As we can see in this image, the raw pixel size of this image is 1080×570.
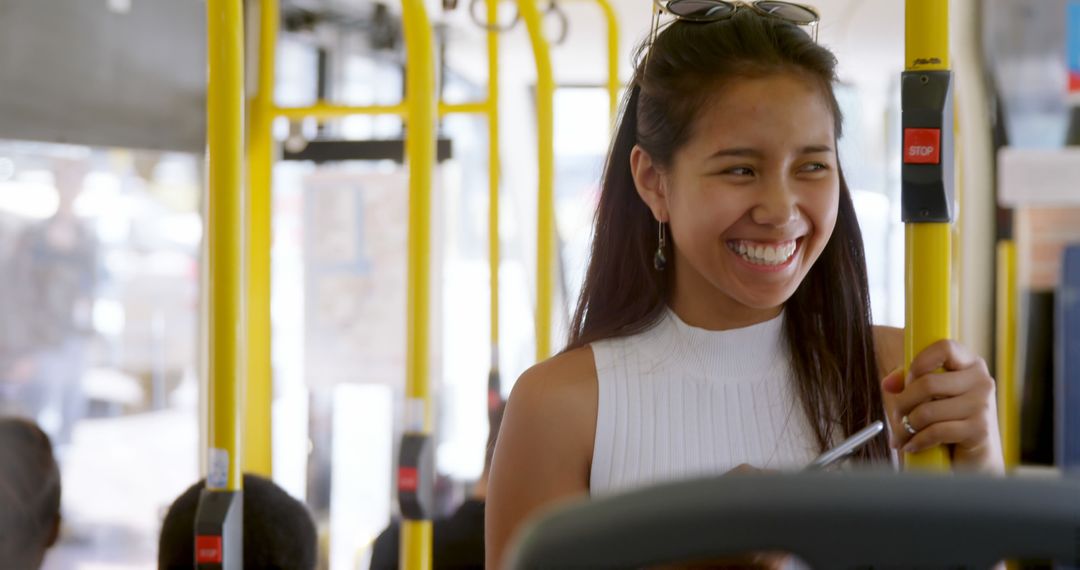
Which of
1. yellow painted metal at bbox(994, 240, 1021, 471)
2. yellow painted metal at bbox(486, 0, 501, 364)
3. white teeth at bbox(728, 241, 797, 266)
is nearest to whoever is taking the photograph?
white teeth at bbox(728, 241, 797, 266)

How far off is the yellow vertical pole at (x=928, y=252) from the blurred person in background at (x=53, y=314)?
8.55 feet

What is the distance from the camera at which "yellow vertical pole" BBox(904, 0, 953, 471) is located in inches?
40.3

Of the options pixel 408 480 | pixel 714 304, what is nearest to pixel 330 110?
pixel 408 480

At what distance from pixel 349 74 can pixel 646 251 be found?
3.68 m

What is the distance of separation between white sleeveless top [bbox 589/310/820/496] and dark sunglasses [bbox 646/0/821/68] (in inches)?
14.8

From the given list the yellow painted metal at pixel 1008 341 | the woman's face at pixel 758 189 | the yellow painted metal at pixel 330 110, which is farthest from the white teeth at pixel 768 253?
the yellow painted metal at pixel 1008 341

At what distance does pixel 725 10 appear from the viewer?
1.48m

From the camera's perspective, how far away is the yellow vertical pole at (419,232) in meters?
2.12

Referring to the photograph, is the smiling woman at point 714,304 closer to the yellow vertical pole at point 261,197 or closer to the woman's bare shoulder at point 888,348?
the woman's bare shoulder at point 888,348

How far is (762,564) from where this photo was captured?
76 centimetres

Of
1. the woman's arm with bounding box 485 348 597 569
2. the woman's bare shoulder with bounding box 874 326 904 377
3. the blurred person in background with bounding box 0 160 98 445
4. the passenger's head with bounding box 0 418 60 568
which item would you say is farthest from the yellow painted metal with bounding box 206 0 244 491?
the blurred person in background with bounding box 0 160 98 445

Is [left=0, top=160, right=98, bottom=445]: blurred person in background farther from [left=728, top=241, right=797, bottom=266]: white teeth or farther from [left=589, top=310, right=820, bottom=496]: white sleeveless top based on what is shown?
[left=728, top=241, right=797, bottom=266]: white teeth

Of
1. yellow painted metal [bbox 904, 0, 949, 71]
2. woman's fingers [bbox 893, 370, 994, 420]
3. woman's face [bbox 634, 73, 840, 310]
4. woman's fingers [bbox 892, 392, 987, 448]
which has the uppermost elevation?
yellow painted metal [bbox 904, 0, 949, 71]

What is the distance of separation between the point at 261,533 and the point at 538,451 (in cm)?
68
